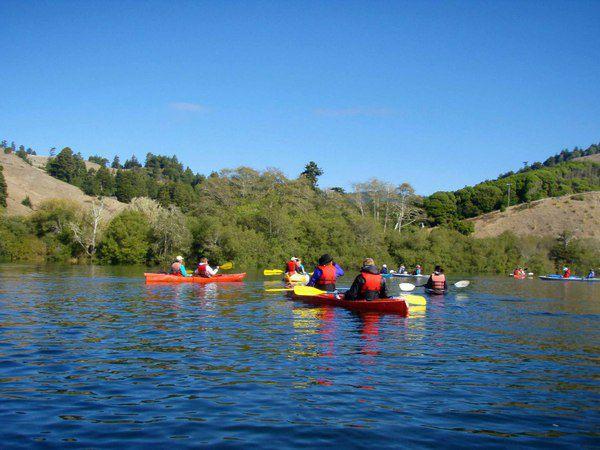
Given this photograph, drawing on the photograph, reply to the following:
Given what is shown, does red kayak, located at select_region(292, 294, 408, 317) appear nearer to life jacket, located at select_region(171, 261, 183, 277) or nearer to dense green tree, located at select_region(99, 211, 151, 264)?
life jacket, located at select_region(171, 261, 183, 277)

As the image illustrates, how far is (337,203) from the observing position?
8488cm

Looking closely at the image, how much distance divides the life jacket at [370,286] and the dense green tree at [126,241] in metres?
50.4

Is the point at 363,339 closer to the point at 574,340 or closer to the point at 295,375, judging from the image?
the point at 295,375

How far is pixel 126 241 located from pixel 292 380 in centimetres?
5829

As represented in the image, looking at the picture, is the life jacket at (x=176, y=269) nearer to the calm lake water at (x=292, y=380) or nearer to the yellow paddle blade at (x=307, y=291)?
the yellow paddle blade at (x=307, y=291)

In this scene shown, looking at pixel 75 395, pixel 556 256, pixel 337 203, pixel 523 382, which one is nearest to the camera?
pixel 75 395

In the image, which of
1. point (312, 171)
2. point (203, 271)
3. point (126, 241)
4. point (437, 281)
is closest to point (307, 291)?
point (437, 281)

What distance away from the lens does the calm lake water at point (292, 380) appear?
6.91m

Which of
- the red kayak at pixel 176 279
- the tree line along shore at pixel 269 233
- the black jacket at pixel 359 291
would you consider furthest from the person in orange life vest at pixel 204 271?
the tree line along shore at pixel 269 233

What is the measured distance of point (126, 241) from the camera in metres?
64.2

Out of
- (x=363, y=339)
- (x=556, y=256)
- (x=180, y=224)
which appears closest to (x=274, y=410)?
(x=363, y=339)

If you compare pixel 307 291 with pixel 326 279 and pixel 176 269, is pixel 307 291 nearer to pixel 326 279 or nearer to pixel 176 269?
pixel 326 279

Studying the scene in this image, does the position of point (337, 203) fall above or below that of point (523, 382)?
above

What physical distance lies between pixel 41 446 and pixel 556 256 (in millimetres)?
79524
